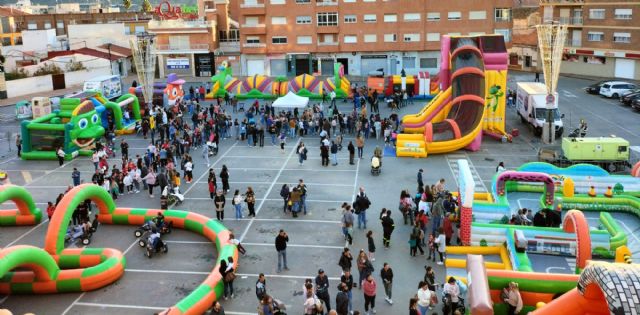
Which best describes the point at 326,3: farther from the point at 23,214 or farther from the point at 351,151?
the point at 23,214

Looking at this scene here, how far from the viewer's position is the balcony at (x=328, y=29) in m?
62.3

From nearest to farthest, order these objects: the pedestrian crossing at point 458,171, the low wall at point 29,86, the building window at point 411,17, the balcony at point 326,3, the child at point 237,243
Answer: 1. the child at point 237,243
2. the pedestrian crossing at point 458,171
3. the low wall at point 29,86
4. the building window at point 411,17
5. the balcony at point 326,3

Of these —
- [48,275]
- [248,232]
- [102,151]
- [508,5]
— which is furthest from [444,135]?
[508,5]

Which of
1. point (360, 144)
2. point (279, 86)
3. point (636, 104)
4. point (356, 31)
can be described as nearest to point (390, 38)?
point (356, 31)

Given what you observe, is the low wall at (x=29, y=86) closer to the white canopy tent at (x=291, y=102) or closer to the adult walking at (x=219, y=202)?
the white canopy tent at (x=291, y=102)

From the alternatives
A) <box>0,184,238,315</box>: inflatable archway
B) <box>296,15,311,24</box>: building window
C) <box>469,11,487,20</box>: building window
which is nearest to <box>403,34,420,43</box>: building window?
<box>469,11,487,20</box>: building window

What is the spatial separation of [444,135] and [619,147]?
324 inches

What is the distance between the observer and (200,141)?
35.7 meters

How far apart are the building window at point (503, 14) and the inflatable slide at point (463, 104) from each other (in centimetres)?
2688

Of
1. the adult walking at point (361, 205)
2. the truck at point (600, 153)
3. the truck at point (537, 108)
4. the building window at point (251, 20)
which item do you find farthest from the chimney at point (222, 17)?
the adult walking at point (361, 205)

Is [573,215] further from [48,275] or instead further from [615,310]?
[48,275]

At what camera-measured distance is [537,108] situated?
36.0 meters

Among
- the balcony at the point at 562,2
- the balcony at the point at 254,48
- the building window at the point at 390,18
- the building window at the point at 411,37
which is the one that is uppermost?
the balcony at the point at 562,2

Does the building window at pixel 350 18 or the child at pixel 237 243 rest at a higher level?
the building window at pixel 350 18
